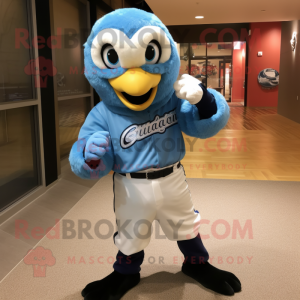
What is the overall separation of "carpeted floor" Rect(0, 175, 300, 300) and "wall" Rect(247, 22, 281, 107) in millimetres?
8780

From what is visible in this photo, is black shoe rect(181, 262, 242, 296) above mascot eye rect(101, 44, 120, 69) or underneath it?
underneath

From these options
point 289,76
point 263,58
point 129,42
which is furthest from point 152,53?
point 263,58

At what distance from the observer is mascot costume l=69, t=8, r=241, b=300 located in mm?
1257

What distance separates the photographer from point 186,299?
1.60 meters

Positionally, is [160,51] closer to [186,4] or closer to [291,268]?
[291,268]

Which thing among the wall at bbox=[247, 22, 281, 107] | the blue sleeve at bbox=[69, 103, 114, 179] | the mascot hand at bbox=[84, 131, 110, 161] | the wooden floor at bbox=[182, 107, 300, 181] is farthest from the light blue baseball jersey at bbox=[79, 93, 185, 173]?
the wall at bbox=[247, 22, 281, 107]

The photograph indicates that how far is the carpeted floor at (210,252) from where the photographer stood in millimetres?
1667

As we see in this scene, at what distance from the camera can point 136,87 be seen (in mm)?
1230

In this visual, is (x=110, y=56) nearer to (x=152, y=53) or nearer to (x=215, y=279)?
(x=152, y=53)

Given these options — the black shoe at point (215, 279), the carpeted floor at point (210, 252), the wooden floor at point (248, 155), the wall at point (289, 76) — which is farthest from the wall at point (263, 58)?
the black shoe at point (215, 279)

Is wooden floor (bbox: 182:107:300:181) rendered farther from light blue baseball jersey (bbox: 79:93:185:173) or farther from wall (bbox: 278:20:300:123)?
light blue baseball jersey (bbox: 79:93:185:173)

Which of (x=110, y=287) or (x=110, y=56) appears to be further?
(x=110, y=287)

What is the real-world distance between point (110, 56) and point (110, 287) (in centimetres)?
102

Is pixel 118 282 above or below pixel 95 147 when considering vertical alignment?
below
